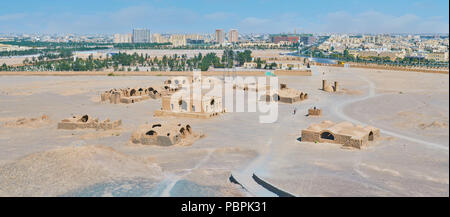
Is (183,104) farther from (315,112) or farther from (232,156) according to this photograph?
(232,156)

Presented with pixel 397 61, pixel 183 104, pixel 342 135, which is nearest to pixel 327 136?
pixel 342 135

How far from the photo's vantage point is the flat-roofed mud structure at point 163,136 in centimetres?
2512

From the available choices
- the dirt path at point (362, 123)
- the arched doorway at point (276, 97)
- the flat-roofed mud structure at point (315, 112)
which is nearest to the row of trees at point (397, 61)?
the dirt path at point (362, 123)

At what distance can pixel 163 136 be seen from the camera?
25016 millimetres

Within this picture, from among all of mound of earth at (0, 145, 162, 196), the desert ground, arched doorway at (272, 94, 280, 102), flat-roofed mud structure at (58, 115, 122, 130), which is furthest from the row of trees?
mound of earth at (0, 145, 162, 196)

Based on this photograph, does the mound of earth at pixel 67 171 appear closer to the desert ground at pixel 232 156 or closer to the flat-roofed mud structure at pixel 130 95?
the desert ground at pixel 232 156

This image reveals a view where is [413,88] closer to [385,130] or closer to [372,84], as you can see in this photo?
[372,84]

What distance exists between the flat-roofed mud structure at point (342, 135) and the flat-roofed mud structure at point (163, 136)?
721 cm

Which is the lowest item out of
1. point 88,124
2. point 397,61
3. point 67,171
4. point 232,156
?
point 232,156

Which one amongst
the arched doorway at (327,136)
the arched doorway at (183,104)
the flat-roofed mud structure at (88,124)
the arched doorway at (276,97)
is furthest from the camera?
the arched doorway at (276,97)

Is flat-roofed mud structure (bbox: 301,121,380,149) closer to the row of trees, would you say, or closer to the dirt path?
the dirt path

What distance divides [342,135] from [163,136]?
10.3 m

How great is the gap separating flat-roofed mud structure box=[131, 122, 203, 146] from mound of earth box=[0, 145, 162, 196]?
11.6 ft

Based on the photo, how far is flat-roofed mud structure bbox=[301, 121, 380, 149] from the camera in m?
24.1
